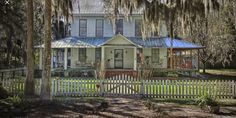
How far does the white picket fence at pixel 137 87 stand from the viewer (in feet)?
54.1

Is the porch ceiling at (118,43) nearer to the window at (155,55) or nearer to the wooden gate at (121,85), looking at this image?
the window at (155,55)

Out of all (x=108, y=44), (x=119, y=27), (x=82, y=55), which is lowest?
(x=82, y=55)

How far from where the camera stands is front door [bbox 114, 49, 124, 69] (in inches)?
1393

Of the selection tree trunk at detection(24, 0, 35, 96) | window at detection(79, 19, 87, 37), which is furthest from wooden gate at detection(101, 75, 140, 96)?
window at detection(79, 19, 87, 37)

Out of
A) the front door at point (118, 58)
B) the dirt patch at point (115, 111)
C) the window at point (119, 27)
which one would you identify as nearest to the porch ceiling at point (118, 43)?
the window at point (119, 27)

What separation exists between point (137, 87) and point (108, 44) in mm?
16571

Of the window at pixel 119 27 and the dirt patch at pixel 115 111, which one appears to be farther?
the window at pixel 119 27

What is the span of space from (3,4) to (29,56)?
962 centimetres

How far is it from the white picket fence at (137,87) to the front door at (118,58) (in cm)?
1814

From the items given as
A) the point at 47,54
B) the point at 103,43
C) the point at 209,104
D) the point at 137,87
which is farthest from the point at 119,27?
the point at 209,104

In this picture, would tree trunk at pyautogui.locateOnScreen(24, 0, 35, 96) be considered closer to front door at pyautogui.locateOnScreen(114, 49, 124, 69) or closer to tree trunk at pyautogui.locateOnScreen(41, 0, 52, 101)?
tree trunk at pyautogui.locateOnScreen(41, 0, 52, 101)

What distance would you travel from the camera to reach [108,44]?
33.1 metres

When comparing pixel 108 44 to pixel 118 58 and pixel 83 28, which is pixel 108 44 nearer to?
pixel 118 58

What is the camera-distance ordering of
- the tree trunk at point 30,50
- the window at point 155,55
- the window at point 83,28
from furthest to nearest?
the window at point 83,28
the window at point 155,55
the tree trunk at point 30,50
